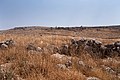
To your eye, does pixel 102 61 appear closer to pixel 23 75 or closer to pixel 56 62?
pixel 56 62

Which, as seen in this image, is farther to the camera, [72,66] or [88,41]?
[88,41]

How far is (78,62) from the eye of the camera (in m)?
9.16

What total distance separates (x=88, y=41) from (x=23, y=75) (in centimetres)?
684

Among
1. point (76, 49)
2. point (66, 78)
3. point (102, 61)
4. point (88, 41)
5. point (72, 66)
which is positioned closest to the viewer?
point (66, 78)

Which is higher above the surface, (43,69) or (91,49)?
(43,69)

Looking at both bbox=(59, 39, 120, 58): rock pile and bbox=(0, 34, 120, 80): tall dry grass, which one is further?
bbox=(59, 39, 120, 58): rock pile

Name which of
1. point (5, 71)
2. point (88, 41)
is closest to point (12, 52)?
point (5, 71)

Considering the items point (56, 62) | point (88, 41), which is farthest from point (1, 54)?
point (88, 41)

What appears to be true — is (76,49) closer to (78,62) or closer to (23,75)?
(78,62)

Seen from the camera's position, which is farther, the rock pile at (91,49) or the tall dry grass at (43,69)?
the rock pile at (91,49)

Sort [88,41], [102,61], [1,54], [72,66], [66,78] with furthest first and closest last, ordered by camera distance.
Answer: [88,41] → [102,61] → [1,54] → [72,66] → [66,78]

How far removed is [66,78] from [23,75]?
1.16 metres

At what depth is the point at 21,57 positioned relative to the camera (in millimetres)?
8836

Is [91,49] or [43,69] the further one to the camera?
[91,49]
